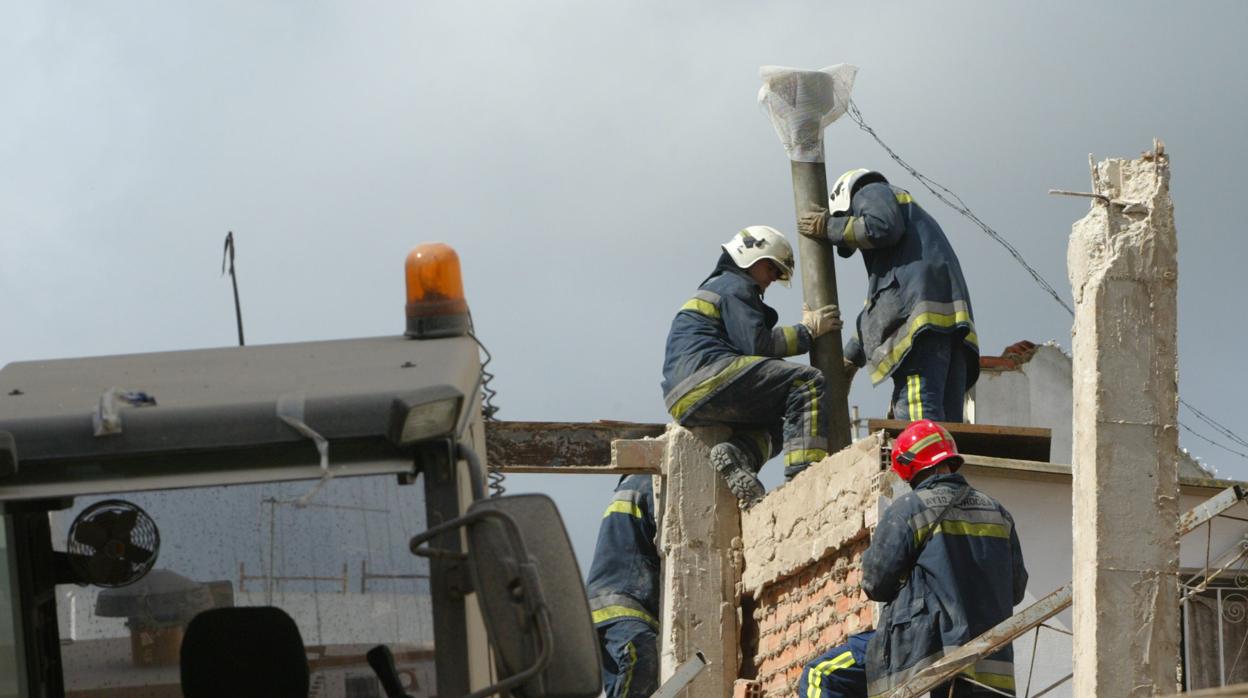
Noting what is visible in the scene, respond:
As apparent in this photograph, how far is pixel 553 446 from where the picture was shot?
37.6ft

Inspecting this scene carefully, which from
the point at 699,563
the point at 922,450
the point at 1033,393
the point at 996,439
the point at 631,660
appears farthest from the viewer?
the point at 1033,393

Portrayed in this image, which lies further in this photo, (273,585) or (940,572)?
(940,572)

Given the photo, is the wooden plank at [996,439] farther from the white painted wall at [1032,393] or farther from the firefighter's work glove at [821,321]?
the white painted wall at [1032,393]

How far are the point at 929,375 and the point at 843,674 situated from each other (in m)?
2.97

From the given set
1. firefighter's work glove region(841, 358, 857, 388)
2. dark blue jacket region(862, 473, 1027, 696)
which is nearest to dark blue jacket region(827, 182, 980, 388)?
firefighter's work glove region(841, 358, 857, 388)

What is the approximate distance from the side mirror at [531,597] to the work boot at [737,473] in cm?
810

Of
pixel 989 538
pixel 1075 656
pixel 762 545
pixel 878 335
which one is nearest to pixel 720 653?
pixel 762 545

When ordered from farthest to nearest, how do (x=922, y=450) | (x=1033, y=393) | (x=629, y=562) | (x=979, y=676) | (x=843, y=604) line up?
(x=1033, y=393)
(x=629, y=562)
(x=843, y=604)
(x=922, y=450)
(x=979, y=676)

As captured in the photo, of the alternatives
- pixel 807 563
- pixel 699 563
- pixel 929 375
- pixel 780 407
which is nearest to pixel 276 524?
pixel 807 563

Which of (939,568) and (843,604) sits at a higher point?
(939,568)

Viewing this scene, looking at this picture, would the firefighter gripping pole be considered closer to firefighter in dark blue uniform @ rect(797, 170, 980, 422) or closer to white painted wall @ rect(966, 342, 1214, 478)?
firefighter in dark blue uniform @ rect(797, 170, 980, 422)

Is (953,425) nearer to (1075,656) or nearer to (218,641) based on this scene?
(1075,656)

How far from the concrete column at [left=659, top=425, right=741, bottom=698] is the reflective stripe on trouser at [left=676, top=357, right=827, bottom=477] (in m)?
0.21

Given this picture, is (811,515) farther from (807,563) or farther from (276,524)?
(276,524)
